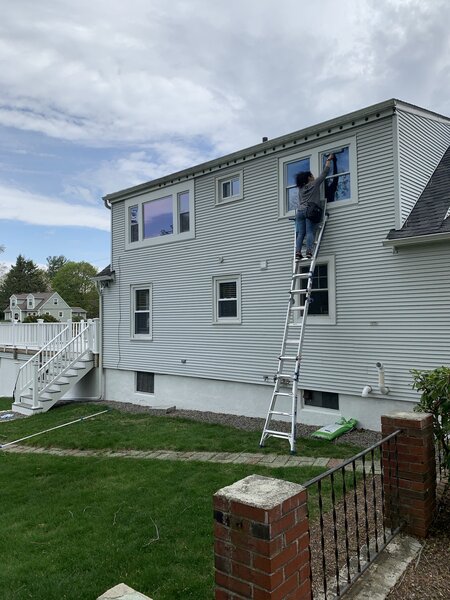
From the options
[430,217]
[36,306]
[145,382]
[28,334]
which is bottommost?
[145,382]

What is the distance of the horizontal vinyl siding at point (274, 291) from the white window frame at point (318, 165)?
0.38ft

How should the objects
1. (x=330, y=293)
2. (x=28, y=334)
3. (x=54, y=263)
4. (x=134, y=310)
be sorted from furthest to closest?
(x=54, y=263) < (x=28, y=334) < (x=134, y=310) < (x=330, y=293)

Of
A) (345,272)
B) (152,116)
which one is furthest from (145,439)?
(152,116)

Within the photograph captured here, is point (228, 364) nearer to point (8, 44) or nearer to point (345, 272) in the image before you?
point (345, 272)

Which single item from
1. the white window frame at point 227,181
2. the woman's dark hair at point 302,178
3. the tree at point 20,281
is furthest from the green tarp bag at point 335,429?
the tree at point 20,281

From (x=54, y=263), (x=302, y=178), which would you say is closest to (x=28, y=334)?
(x=302, y=178)

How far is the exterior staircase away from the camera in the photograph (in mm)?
12055

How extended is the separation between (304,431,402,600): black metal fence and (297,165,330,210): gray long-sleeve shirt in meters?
5.41

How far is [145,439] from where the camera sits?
7816 mm

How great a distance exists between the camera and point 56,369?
42.2 ft

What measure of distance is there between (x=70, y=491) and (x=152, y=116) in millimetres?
12495

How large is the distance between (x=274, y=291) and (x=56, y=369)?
301 inches

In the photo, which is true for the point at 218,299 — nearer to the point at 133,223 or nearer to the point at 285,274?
the point at 285,274

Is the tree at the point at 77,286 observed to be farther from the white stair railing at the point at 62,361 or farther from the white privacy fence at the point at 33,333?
the white stair railing at the point at 62,361
